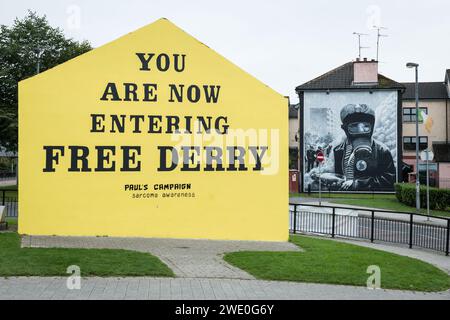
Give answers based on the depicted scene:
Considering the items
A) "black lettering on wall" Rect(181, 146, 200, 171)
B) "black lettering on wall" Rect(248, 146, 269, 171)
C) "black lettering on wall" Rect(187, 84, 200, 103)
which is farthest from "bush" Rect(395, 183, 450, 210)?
"black lettering on wall" Rect(187, 84, 200, 103)

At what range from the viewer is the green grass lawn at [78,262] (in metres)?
9.59

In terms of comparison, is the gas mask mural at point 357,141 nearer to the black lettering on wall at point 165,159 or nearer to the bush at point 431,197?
the bush at point 431,197

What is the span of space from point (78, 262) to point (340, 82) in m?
36.5

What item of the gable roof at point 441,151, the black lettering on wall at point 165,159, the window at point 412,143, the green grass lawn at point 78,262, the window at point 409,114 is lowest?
the green grass lawn at point 78,262

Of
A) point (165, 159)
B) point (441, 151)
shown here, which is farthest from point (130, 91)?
point (441, 151)

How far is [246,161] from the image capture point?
626 inches

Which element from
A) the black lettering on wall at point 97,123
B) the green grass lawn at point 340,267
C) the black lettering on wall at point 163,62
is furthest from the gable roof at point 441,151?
the black lettering on wall at point 97,123

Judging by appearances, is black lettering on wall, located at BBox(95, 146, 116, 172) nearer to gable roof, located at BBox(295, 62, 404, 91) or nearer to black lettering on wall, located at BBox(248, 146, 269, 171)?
black lettering on wall, located at BBox(248, 146, 269, 171)

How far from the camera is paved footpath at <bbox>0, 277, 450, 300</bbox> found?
821 cm

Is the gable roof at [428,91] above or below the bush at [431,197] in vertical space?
above

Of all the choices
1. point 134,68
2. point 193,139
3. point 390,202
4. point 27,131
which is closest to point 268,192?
point 193,139

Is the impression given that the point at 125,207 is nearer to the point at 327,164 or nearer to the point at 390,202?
the point at 390,202

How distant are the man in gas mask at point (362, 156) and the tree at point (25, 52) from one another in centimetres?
2197

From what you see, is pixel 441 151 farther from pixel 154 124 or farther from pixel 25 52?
pixel 154 124
